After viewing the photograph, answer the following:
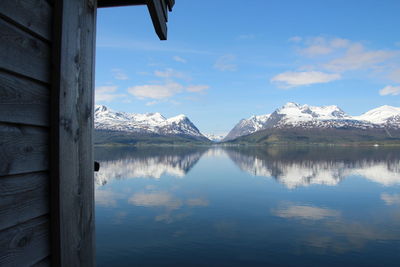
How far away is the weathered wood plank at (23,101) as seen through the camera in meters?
2.91

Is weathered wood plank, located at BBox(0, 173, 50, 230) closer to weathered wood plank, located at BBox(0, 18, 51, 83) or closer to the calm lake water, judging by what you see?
weathered wood plank, located at BBox(0, 18, 51, 83)

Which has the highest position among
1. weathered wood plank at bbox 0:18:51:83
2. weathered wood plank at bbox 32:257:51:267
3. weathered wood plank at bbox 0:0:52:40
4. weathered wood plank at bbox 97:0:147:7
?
→ weathered wood plank at bbox 97:0:147:7

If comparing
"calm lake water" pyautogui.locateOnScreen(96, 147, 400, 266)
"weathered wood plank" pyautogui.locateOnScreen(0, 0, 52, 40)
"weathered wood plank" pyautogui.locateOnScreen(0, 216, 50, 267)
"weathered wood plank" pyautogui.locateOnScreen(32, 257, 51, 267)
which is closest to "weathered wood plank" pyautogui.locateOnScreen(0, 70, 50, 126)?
"weathered wood plank" pyautogui.locateOnScreen(0, 0, 52, 40)

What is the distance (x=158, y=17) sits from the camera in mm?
4836

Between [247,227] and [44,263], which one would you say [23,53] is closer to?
[44,263]

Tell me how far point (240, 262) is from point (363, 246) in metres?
12.9

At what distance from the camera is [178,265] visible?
76.0ft

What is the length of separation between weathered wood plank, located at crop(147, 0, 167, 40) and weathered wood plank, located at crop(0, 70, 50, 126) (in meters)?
2.17

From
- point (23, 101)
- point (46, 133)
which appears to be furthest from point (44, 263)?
point (23, 101)

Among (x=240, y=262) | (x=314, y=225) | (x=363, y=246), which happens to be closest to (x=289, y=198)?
→ (x=314, y=225)

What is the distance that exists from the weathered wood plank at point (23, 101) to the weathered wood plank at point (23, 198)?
0.61 meters

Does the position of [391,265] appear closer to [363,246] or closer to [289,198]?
[363,246]

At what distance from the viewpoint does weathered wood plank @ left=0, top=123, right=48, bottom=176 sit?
2.89 m

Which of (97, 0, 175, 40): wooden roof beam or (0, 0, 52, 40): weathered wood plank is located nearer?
(0, 0, 52, 40): weathered wood plank
